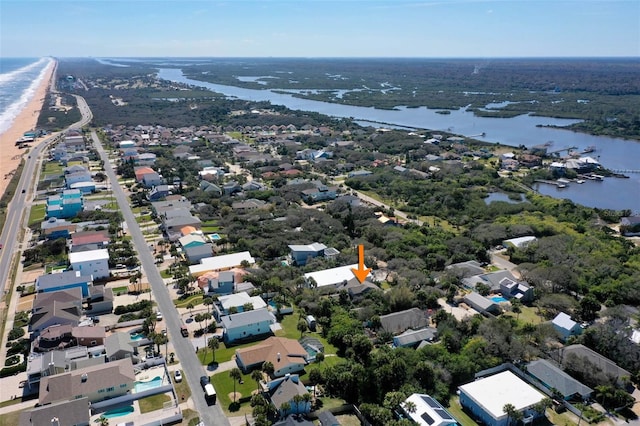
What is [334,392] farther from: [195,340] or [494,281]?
[494,281]

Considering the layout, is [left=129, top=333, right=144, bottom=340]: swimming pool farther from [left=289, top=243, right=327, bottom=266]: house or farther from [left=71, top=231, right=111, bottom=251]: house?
[left=289, top=243, right=327, bottom=266]: house

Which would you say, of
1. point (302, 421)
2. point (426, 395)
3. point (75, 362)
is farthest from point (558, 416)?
point (75, 362)

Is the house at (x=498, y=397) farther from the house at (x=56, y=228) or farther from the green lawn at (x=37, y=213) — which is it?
the green lawn at (x=37, y=213)

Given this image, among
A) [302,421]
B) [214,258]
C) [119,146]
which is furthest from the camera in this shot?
[119,146]

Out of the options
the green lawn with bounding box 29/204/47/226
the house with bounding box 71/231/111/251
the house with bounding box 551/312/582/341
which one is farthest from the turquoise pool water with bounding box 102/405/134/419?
the green lawn with bounding box 29/204/47/226

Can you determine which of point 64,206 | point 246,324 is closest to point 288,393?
point 246,324

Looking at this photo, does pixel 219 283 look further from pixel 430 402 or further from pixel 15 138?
pixel 15 138

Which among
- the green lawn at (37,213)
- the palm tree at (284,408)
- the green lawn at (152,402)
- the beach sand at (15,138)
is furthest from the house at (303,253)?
the beach sand at (15,138)
